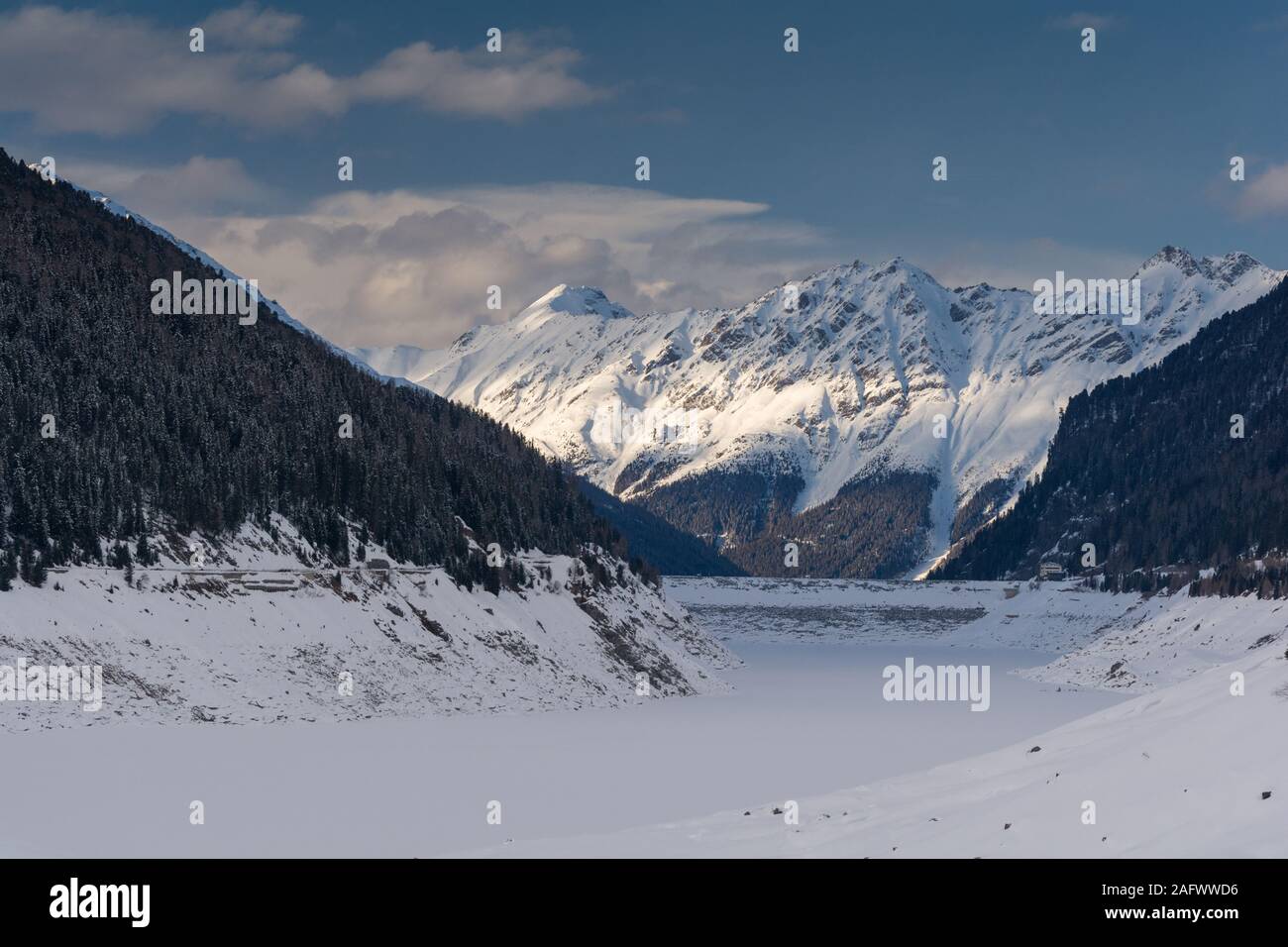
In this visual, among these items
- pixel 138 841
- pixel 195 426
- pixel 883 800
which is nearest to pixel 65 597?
pixel 195 426

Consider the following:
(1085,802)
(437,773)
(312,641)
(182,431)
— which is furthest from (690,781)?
(182,431)

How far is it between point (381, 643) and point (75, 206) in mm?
55506

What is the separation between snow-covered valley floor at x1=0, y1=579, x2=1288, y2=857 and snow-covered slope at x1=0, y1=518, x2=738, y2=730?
7.71ft

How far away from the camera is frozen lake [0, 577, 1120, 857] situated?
4828 centimetres

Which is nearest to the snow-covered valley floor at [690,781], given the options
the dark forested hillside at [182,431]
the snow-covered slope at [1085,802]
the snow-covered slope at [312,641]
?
the snow-covered slope at [1085,802]

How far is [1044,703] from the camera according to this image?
10969cm

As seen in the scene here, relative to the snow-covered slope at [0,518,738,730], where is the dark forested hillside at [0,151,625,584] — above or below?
above

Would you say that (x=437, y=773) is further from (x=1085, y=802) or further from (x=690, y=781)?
(x=1085, y=802)

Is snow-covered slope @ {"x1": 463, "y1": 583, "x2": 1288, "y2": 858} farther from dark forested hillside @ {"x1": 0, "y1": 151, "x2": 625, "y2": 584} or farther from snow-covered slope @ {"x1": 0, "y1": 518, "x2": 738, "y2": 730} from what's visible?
dark forested hillside @ {"x1": 0, "y1": 151, "x2": 625, "y2": 584}

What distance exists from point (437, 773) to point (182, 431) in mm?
45434

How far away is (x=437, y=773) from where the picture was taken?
6388 centimetres

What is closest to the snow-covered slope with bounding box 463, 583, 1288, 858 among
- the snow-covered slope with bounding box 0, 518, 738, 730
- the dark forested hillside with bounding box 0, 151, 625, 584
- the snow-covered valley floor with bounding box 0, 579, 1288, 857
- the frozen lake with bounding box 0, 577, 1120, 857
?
the snow-covered valley floor with bounding box 0, 579, 1288, 857

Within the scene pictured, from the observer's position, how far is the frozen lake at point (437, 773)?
48.3 meters
